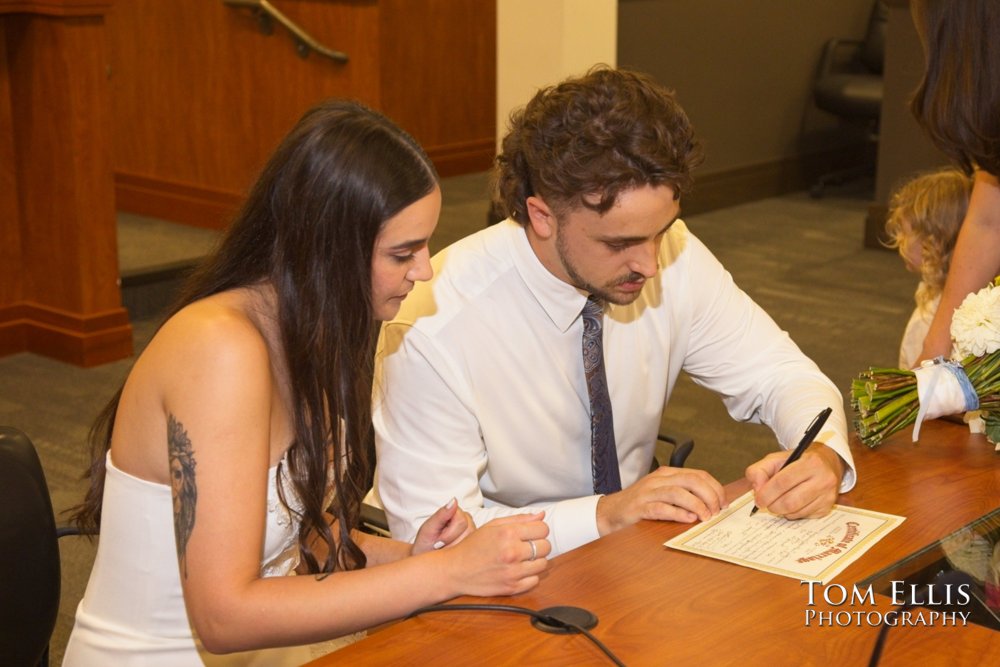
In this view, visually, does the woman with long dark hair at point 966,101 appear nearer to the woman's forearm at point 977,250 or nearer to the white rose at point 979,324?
the woman's forearm at point 977,250

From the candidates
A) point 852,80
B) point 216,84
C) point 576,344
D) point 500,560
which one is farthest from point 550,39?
point 500,560

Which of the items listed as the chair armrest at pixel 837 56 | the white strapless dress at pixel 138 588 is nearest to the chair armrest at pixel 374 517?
the white strapless dress at pixel 138 588

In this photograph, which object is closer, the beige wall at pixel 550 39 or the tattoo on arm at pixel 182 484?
the tattoo on arm at pixel 182 484

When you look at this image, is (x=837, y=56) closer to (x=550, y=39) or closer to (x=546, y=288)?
(x=550, y=39)

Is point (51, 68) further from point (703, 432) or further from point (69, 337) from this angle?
point (703, 432)

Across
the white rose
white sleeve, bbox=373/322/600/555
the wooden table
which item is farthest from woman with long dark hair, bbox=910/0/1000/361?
white sleeve, bbox=373/322/600/555

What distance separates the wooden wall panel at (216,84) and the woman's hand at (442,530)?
448 cm

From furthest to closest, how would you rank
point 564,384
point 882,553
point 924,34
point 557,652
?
point 924,34
point 564,384
point 882,553
point 557,652

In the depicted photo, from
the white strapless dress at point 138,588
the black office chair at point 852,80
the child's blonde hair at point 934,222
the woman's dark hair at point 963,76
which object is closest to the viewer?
the white strapless dress at point 138,588

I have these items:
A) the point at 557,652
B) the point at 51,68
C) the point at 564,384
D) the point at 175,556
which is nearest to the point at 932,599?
the point at 557,652

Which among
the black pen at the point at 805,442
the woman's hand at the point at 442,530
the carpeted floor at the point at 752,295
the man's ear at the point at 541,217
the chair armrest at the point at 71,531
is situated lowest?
the carpeted floor at the point at 752,295

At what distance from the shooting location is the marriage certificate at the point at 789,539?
5.28 ft

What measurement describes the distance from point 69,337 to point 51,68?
1.02 metres

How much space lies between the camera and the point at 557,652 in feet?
4.56
